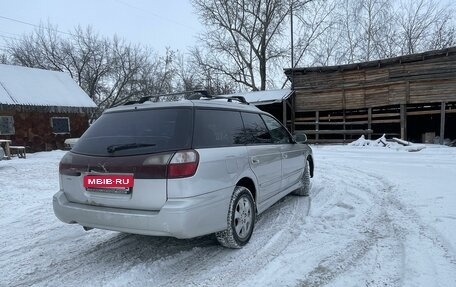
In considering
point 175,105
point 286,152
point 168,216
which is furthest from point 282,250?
point 175,105

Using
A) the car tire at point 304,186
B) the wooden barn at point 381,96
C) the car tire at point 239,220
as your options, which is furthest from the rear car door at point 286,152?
the wooden barn at point 381,96

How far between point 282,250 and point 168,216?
143cm

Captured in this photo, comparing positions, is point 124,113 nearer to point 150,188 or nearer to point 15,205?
point 150,188

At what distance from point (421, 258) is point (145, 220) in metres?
2.78

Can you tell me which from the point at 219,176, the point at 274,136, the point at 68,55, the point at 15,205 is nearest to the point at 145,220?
the point at 219,176

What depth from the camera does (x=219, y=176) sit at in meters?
3.33

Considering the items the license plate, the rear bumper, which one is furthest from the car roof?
the rear bumper

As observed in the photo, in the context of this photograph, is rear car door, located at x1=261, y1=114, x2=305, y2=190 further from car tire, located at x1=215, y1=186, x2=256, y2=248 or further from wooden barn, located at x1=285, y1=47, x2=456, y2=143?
wooden barn, located at x1=285, y1=47, x2=456, y2=143

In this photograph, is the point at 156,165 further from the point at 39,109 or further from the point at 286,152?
the point at 39,109

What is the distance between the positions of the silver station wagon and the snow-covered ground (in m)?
0.43

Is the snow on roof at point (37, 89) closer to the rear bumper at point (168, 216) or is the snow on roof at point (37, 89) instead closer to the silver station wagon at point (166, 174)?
the silver station wagon at point (166, 174)

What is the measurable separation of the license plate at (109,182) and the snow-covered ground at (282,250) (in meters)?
0.85

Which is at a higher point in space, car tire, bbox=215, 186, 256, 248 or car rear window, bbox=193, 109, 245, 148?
car rear window, bbox=193, 109, 245, 148

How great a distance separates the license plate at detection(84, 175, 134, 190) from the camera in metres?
3.11
